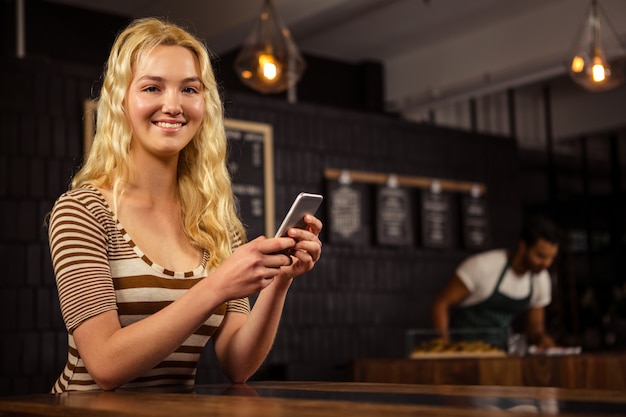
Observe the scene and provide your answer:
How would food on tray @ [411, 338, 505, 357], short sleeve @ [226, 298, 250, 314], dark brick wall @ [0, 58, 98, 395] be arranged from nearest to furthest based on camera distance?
short sleeve @ [226, 298, 250, 314] < food on tray @ [411, 338, 505, 357] < dark brick wall @ [0, 58, 98, 395]

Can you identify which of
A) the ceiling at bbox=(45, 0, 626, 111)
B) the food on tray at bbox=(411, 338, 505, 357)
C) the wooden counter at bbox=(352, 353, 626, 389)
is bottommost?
the wooden counter at bbox=(352, 353, 626, 389)

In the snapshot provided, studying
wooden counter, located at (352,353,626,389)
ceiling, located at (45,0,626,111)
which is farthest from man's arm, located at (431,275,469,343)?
ceiling, located at (45,0,626,111)

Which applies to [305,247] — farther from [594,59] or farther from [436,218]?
[436,218]

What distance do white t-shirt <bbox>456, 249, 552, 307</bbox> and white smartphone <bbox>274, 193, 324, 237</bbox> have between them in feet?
10.7

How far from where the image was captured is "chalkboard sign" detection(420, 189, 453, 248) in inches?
250

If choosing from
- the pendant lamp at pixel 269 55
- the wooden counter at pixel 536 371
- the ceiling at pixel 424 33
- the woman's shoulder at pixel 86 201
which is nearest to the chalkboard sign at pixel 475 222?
the ceiling at pixel 424 33

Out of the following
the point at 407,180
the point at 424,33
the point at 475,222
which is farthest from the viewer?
the point at 424,33

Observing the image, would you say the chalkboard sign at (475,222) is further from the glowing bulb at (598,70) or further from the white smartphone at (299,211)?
the white smartphone at (299,211)

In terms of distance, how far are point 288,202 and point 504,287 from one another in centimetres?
152

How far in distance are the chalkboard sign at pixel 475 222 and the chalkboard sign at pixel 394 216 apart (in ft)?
1.80

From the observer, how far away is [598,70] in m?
4.74

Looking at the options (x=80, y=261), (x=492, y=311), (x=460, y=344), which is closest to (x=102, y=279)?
(x=80, y=261)

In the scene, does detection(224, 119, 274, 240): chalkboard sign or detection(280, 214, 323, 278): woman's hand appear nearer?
detection(280, 214, 323, 278): woman's hand

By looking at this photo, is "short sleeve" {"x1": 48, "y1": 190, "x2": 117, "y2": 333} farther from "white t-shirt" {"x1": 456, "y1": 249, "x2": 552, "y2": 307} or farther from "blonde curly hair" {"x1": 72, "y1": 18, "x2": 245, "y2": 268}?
"white t-shirt" {"x1": 456, "y1": 249, "x2": 552, "y2": 307}
